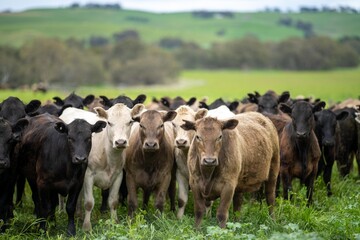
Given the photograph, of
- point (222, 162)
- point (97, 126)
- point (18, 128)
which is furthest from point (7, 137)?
point (222, 162)

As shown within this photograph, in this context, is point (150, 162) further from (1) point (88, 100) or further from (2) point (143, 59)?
(2) point (143, 59)

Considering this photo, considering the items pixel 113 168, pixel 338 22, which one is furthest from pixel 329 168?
pixel 338 22

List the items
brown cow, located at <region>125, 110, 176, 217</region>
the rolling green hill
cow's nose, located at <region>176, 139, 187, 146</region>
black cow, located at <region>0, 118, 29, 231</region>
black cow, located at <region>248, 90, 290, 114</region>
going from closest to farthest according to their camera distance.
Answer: black cow, located at <region>0, 118, 29, 231</region>, cow's nose, located at <region>176, 139, 187, 146</region>, brown cow, located at <region>125, 110, 176, 217</region>, black cow, located at <region>248, 90, 290, 114</region>, the rolling green hill

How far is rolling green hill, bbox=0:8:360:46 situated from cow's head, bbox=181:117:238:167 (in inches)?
4134

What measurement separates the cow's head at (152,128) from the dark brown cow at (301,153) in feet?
8.23

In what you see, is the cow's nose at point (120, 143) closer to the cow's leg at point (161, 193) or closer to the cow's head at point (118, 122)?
the cow's head at point (118, 122)

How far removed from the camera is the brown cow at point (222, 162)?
8.55m

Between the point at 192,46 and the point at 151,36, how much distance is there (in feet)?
86.9

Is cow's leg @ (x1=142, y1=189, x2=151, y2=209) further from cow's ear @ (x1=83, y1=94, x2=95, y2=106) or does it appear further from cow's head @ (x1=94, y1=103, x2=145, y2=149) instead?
cow's ear @ (x1=83, y1=94, x2=95, y2=106)

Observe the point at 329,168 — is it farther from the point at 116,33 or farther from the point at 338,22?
the point at 338,22

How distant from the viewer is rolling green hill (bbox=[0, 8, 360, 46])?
126 meters

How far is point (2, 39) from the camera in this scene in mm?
109000

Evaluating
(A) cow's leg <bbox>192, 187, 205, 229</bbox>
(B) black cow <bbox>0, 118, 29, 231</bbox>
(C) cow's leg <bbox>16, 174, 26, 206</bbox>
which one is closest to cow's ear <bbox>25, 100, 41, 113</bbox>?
(C) cow's leg <bbox>16, 174, 26, 206</bbox>

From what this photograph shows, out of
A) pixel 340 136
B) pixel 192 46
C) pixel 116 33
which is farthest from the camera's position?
pixel 116 33
